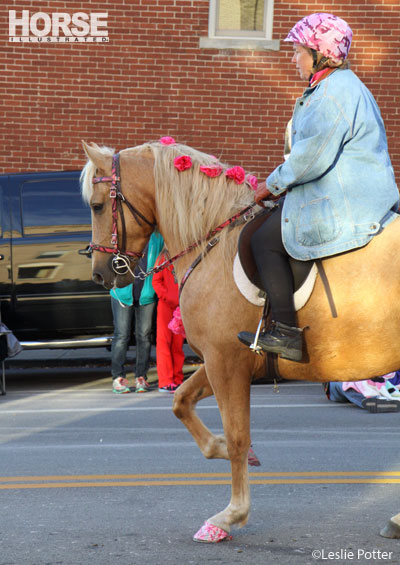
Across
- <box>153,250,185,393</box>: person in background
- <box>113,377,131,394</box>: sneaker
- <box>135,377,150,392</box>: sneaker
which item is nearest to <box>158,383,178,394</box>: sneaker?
<box>153,250,185,393</box>: person in background

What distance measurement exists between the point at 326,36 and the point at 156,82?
35.7ft

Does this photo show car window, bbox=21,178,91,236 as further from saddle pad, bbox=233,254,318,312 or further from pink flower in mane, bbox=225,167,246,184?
saddle pad, bbox=233,254,318,312

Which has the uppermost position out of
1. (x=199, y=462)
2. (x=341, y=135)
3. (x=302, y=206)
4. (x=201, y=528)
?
(x=341, y=135)

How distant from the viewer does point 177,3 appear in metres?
15.5

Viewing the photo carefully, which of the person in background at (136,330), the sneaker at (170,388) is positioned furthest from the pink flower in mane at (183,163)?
the sneaker at (170,388)

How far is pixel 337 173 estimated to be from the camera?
4.90m

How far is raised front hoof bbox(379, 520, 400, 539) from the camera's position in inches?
210

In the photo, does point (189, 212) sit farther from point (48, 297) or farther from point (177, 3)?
point (177, 3)

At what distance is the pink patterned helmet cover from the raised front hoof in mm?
2598

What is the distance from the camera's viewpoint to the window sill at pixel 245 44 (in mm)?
15562

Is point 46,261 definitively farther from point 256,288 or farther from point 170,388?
point 256,288

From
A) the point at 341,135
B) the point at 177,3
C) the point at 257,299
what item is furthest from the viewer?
the point at 177,3

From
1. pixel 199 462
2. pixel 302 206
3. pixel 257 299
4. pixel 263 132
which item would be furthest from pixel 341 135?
pixel 263 132

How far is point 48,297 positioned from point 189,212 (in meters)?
6.06
